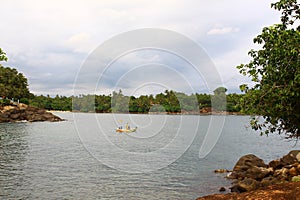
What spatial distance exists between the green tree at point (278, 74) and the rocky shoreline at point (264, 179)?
180 inches

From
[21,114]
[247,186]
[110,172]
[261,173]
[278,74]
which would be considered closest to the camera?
[278,74]

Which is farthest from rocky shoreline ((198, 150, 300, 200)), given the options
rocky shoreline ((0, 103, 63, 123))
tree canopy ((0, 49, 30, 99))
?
tree canopy ((0, 49, 30, 99))

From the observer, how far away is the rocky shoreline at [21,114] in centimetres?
12131

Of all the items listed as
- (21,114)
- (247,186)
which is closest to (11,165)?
(247,186)

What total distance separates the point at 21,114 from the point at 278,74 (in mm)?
129536

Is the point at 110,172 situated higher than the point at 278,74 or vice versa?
the point at 278,74

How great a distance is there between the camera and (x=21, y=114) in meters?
129

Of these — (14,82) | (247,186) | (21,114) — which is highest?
(14,82)

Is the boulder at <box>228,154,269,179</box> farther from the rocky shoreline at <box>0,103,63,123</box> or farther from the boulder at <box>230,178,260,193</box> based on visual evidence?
the rocky shoreline at <box>0,103,63,123</box>

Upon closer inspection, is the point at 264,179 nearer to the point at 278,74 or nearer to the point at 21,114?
the point at 278,74

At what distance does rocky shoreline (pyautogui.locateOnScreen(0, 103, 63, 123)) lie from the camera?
12131 cm

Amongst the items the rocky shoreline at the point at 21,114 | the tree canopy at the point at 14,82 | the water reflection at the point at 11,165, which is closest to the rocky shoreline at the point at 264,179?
the water reflection at the point at 11,165

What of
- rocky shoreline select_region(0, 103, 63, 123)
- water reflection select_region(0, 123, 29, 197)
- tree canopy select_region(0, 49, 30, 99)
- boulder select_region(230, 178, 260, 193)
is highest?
tree canopy select_region(0, 49, 30, 99)

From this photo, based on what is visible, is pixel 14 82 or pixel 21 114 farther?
pixel 14 82
